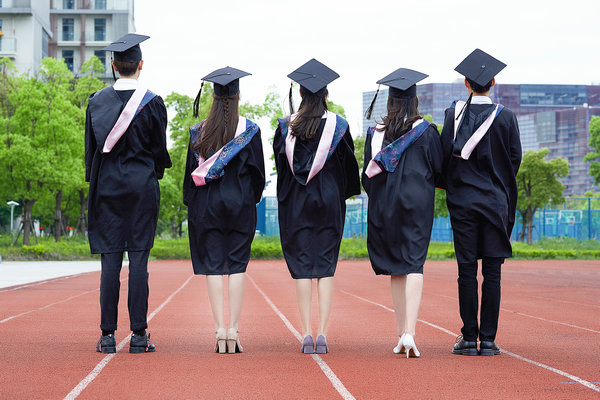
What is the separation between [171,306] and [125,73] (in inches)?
219

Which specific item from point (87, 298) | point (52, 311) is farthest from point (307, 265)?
point (87, 298)

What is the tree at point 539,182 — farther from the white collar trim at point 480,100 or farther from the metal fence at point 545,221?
the white collar trim at point 480,100

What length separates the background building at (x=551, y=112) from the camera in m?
169

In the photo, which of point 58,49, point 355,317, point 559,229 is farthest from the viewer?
point 58,49

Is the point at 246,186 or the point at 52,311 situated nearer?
the point at 246,186

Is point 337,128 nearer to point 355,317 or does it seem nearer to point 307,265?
point 307,265

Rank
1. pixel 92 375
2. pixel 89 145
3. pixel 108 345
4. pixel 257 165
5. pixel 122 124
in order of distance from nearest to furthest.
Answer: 1. pixel 92 375
2. pixel 108 345
3. pixel 122 124
4. pixel 89 145
5. pixel 257 165

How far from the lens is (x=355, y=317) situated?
966 centimetres

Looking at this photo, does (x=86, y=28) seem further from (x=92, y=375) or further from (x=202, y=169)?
(x=92, y=375)

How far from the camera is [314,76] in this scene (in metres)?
6.54

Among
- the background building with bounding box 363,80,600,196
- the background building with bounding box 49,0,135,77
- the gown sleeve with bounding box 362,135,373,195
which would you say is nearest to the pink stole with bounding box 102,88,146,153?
the gown sleeve with bounding box 362,135,373,195

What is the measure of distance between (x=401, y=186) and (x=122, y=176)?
2144 mm

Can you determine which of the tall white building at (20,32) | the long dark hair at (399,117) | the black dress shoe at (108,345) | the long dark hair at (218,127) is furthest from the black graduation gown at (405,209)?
the tall white building at (20,32)

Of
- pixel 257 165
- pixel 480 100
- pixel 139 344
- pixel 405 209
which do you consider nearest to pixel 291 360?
pixel 139 344
